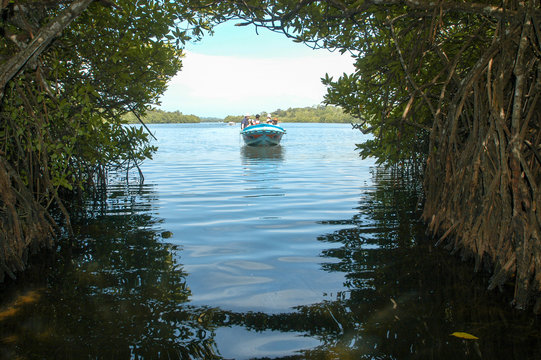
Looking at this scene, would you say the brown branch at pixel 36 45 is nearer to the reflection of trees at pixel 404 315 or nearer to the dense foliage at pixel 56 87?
the dense foliage at pixel 56 87

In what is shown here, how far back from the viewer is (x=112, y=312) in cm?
390

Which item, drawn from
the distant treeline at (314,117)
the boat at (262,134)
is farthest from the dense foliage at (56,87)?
the distant treeline at (314,117)

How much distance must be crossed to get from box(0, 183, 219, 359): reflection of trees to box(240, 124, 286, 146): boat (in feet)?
79.5

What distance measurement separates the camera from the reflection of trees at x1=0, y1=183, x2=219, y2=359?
3.27 meters

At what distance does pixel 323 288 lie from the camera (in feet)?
14.8

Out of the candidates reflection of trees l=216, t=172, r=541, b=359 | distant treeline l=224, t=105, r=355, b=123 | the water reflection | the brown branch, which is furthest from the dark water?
distant treeline l=224, t=105, r=355, b=123

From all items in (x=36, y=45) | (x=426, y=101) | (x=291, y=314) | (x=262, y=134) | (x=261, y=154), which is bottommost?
(x=291, y=314)

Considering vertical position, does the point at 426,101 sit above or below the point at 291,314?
above

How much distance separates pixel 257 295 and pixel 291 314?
54 centimetres

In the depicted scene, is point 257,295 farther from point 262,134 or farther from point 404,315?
point 262,134

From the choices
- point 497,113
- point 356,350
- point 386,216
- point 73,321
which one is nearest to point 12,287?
point 73,321

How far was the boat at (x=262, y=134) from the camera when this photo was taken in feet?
98.8

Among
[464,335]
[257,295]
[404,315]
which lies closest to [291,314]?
[257,295]

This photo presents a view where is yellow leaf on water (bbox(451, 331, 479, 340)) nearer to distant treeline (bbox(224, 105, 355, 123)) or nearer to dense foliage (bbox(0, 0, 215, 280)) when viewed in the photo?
dense foliage (bbox(0, 0, 215, 280))
